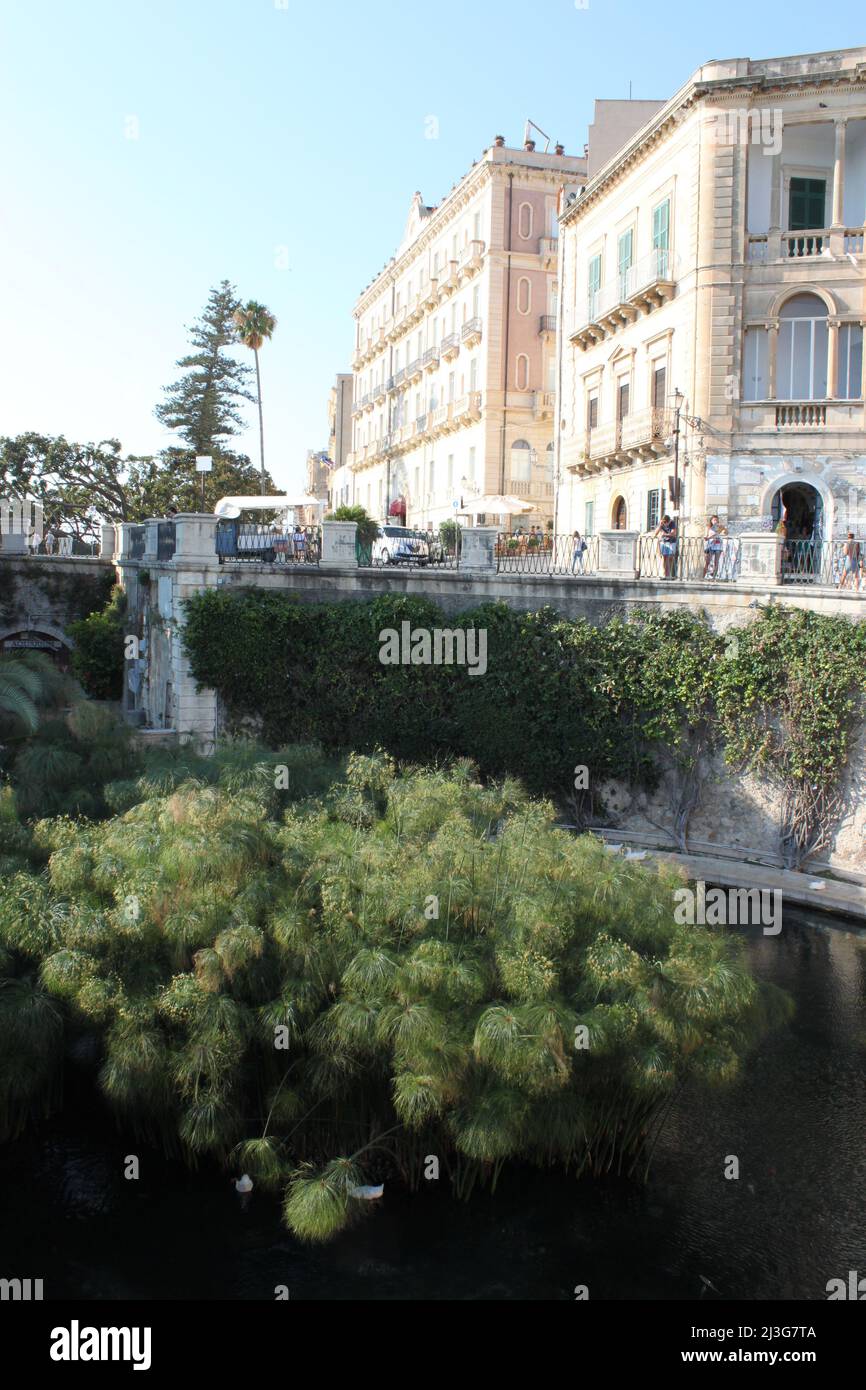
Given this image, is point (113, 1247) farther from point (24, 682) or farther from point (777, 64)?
point (777, 64)

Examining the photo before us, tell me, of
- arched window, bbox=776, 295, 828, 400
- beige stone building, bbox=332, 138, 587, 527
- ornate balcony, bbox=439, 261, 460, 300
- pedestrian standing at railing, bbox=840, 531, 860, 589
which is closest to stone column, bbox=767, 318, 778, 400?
arched window, bbox=776, 295, 828, 400

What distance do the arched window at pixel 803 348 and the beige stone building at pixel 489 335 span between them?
1236cm

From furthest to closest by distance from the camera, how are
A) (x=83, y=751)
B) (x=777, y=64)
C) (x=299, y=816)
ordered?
(x=777, y=64) → (x=83, y=751) → (x=299, y=816)

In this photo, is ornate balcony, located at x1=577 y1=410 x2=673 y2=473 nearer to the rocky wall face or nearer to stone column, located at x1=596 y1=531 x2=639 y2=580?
stone column, located at x1=596 y1=531 x2=639 y2=580

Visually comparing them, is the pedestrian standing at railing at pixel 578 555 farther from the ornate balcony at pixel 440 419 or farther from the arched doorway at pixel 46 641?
the ornate balcony at pixel 440 419

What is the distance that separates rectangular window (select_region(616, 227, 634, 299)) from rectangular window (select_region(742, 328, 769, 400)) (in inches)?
196

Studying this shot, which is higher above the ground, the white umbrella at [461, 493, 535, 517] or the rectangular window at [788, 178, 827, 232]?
the rectangular window at [788, 178, 827, 232]

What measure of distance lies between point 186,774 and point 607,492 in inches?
741

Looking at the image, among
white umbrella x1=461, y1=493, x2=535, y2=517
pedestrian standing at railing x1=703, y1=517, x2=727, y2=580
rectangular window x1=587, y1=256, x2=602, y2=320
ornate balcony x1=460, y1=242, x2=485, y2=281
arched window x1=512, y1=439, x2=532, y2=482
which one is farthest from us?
arched window x1=512, y1=439, x2=532, y2=482

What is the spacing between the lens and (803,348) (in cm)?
2717

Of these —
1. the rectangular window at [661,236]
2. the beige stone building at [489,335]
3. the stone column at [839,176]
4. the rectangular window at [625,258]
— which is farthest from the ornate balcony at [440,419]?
the stone column at [839,176]

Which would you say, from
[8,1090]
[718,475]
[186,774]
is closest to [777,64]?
[718,475]

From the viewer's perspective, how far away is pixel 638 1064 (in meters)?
12.4

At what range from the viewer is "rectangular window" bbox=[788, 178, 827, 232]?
89.8 feet
